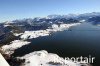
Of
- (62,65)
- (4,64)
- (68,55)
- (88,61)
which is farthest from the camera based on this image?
(68,55)

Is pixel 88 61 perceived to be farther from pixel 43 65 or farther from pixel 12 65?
pixel 12 65

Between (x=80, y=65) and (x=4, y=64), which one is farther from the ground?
(x=4, y=64)

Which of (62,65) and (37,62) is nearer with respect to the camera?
(62,65)

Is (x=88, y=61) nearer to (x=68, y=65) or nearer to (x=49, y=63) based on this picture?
(x=68, y=65)

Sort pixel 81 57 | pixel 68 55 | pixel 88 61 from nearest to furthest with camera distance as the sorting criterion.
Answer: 1. pixel 88 61
2. pixel 81 57
3. pixel 68 55

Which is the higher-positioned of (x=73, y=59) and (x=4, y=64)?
(x=4, y=64)

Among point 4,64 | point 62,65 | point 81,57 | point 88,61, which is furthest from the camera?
point 81,57

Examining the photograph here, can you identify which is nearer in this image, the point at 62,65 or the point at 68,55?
the point at 62,65

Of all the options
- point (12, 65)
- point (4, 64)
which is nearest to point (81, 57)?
point (12, 65)

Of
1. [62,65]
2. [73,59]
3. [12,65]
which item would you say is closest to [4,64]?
[62,65]
